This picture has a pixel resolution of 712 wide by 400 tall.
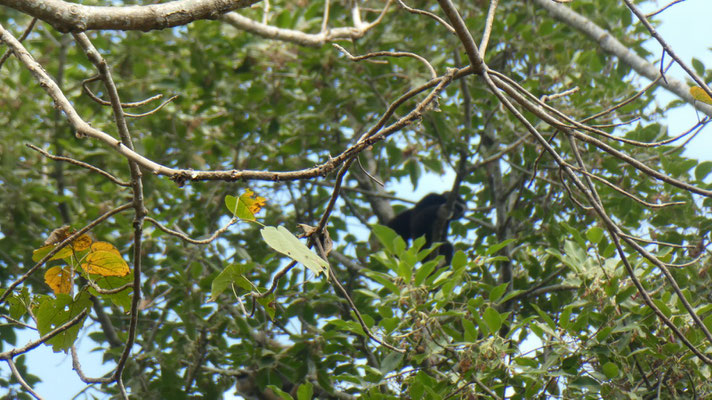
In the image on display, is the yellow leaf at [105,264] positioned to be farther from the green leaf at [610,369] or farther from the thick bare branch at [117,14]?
the green leaf at [610,369]

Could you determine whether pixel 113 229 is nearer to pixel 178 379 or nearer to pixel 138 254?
pixel 178 379

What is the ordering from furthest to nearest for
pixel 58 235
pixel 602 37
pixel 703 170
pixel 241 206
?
pixel 602 37
pixel 703 170
pixel 58 235
pixel 241 206

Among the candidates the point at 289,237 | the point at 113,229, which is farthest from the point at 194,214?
the point at 289,237

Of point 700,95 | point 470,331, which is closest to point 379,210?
point 470,331

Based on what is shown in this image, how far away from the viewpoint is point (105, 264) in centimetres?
184

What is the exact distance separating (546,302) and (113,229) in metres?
2.81

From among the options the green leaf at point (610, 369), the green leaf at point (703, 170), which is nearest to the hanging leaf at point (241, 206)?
the green leaf at point (610, 369)

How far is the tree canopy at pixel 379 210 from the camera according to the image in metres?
2.92

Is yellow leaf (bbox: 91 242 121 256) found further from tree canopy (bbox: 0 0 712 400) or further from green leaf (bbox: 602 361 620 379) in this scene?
green leaf (bbox: 602 361 620 379)

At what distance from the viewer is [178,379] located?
384 cm

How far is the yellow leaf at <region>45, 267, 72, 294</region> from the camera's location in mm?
1919

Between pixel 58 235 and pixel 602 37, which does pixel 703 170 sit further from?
pixel 58 235

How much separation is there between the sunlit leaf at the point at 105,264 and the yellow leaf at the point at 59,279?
4.4 inches

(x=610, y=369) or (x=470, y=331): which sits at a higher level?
(x=470, y=331)
